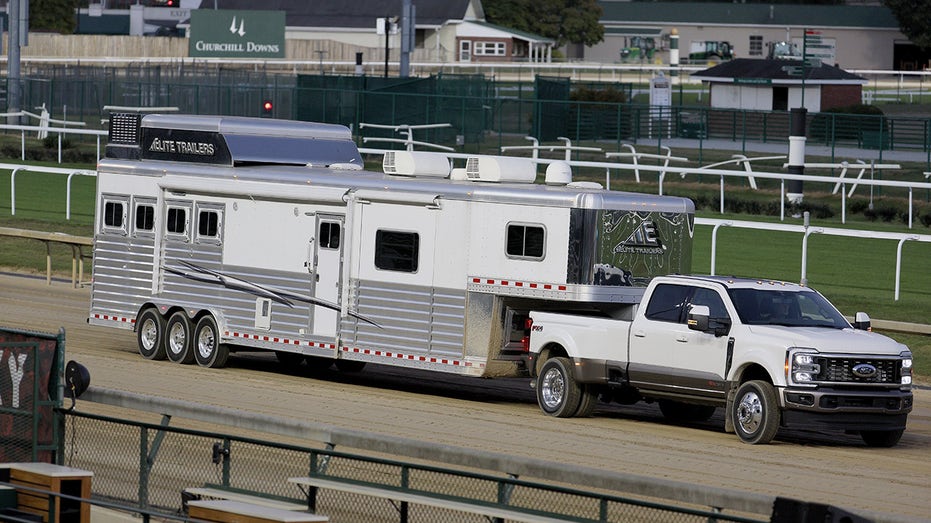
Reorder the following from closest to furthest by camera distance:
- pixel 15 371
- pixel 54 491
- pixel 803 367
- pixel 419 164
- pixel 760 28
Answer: pixel 54 491, pixel 15 371, pixel 803 367, pixel 419 164, pixel 760 28

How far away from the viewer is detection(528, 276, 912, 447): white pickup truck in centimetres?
1602

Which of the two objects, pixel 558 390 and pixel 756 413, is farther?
pixel 558 390

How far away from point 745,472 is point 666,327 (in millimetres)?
2989

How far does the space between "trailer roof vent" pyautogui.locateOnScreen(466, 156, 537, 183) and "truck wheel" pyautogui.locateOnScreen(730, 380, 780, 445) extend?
4.28 meters

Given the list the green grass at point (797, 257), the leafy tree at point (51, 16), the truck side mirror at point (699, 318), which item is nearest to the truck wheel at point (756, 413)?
the truck side mirror at point (699, 318)

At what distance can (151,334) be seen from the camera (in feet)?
71.3

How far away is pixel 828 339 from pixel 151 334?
944cm

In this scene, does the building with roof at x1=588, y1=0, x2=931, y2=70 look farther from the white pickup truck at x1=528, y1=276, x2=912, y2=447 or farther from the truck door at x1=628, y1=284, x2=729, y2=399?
the truck door at x1=628, y1=284, x2=729, y2=399

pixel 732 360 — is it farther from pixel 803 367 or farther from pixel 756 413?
pixel 803 367

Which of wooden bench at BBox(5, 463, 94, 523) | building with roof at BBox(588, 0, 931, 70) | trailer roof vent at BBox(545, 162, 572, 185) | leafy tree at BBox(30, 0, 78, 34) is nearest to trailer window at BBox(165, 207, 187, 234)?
trailer roof vent at BBox(545, 162, 572, 185)

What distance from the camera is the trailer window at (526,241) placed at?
1820 centimetres

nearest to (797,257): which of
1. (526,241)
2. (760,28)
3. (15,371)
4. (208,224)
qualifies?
(208,224)

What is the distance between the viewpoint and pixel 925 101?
72.8m

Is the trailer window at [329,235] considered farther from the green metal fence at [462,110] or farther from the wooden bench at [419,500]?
the green metal fence at [462,110]
